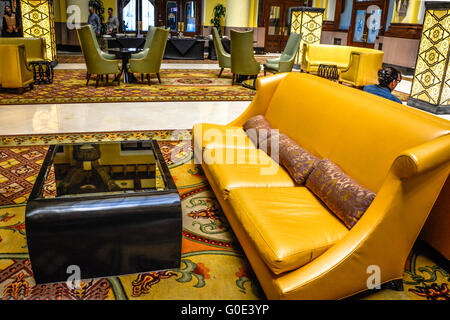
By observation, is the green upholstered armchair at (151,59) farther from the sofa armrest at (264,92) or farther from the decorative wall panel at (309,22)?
the decorative wall panel at (309,22)

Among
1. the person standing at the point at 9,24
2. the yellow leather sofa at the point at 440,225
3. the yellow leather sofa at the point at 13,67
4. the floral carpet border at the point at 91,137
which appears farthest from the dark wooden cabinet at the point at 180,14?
the yellow leather sofa at the point at 440,225

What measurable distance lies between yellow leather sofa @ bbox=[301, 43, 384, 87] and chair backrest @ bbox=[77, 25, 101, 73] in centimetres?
478

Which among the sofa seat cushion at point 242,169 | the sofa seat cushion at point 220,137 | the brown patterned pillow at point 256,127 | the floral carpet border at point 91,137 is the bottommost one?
the floral carpet border at point 91,137

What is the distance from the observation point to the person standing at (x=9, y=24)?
898 centimetres

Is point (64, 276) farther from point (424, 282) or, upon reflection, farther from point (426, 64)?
point (426, 64)

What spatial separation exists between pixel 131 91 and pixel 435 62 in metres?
5.15

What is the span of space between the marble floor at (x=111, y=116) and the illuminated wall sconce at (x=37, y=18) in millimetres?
4148

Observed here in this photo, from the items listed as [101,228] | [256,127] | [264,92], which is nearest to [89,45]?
[264,92]

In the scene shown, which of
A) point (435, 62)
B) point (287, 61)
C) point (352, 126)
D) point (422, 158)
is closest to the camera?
point (422, 158)

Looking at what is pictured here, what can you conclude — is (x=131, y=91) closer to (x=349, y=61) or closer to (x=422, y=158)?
(x=349, y=61)

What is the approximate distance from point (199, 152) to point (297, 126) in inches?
32.2

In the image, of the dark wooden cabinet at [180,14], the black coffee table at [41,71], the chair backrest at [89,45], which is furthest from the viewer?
the dark wooden cabinet at [180,14]

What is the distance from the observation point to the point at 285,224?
1890 millimetres

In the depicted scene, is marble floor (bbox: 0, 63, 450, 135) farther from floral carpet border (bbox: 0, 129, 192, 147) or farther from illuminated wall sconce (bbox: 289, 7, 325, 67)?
illuminated wall sconce (bbox: 289, 7, 325, 67)
